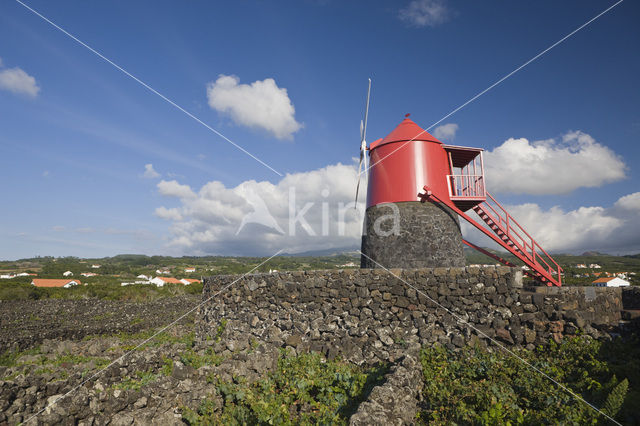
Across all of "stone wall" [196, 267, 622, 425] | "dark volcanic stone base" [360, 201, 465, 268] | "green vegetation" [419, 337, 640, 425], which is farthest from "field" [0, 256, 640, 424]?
"dark volcanic stone base" [360, 201, 465, 268]

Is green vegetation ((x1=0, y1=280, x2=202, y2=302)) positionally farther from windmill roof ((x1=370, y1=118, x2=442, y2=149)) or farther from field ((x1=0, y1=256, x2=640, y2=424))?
windmill roof ((x1=370, y1=118, x2=442, y2=149))

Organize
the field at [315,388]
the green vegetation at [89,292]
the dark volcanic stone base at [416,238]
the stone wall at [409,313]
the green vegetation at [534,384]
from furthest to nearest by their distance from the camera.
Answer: the green vegetation at [89,292]
the dark volcanic stone base at [416,238]
the stone wall at [409,313]
the field at [315,388]
the green vegetation at [534,384]

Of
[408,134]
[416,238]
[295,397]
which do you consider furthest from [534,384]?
[408,134]

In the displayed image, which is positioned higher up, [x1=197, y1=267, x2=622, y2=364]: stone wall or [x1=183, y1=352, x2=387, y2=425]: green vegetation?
[x1=197, y1=267, x2=622, y2=364]: stone wall

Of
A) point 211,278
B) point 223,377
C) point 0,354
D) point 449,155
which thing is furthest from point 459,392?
point 0,354

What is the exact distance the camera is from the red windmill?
39.2 feet

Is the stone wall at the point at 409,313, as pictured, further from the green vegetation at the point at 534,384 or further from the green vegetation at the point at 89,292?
the green vegetation at the point at 89,292

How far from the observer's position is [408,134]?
13.1m

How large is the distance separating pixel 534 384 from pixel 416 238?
5988mm

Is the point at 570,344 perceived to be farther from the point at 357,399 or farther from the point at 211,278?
the point at 211,278

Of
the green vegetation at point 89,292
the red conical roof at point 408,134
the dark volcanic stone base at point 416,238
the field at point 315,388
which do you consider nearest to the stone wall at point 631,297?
the field at point 315,388

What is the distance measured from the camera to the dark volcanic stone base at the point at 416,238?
11.8 m

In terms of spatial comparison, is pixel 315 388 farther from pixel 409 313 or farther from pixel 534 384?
pixel 534 384

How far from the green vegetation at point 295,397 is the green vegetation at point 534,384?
1.44 meters
